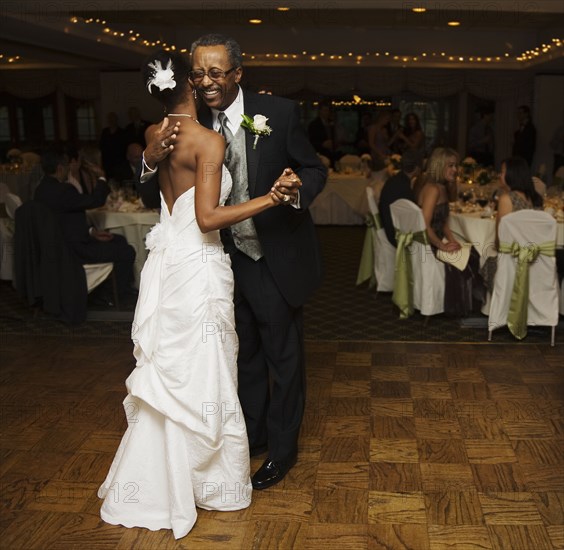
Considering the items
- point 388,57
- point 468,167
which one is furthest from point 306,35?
point 468,167

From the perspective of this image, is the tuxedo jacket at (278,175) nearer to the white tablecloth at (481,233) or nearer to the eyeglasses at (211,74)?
the eyeglasses at (211,74)

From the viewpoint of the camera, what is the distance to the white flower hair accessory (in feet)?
8.43

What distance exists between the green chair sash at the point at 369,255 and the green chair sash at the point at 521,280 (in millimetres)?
1621

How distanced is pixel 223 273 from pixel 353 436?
1.26 meters

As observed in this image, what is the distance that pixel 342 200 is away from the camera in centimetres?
1059

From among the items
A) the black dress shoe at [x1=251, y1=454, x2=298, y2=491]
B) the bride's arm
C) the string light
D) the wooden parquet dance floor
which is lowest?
the wooden parquet dance floor

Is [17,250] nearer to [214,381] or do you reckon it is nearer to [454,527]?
[214,381]

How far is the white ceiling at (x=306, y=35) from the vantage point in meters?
9.69

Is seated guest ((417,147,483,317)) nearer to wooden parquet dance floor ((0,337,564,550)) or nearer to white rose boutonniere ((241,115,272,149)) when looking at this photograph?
wooden parquet dance floor ((0,337,564,550))

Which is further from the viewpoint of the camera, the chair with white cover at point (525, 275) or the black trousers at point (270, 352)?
the chair with white cover at point (525, 275)

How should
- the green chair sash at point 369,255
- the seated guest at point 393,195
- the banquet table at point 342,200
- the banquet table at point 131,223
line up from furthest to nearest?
the banquet table at point 342,200 < the green chair sash at point 369,255 < the banquet table at point 131,223 < the seated guest at point 393,195

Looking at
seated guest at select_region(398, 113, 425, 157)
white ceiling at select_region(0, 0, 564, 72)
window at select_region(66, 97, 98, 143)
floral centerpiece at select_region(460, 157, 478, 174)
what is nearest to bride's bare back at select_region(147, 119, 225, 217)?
white ceiling at select_region(0, 0, 564, 72)

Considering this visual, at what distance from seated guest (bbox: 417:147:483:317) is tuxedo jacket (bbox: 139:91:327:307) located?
263 centimetres

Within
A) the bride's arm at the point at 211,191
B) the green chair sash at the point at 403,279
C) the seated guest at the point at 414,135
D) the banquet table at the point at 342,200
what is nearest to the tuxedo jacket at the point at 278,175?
the bride's arm at the point at 211,191
